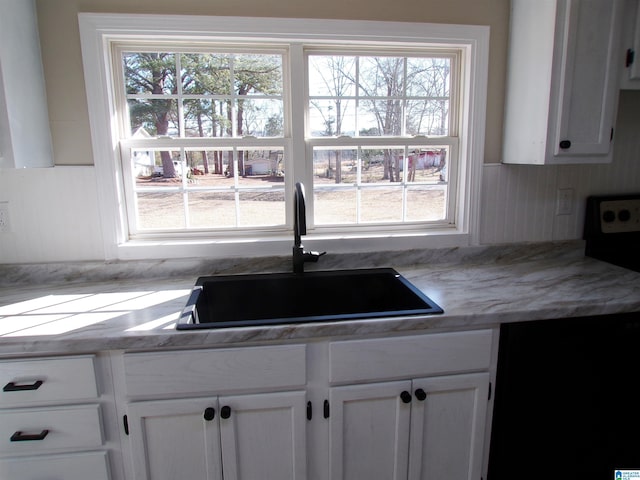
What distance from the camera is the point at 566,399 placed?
4.68ft

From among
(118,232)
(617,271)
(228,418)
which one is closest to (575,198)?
(617,271)

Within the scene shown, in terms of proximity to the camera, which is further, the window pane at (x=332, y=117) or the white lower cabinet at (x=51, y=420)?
the window pane at (x=332, y=117)

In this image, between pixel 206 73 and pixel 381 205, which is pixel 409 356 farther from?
pixel 206 73

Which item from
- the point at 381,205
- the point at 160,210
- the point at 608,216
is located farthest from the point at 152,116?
the point at 608,216

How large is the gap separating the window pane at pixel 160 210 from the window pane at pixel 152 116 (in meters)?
0.27

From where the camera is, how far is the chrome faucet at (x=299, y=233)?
1.53 meters

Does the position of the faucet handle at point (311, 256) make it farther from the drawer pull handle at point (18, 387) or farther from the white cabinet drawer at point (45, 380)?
the drawer pull handle at point (18, 387)

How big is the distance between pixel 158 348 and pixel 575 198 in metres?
2.00

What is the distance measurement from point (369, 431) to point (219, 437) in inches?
19.6

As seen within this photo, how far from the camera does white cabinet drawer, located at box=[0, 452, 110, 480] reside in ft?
3.96

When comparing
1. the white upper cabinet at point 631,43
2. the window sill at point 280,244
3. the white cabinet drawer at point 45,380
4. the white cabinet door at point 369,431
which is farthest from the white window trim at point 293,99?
the white cabinet door at point 369,431

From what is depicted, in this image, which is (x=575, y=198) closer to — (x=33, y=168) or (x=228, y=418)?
(x=228, y=418)

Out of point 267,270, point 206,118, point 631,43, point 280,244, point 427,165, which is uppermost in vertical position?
point 631,43

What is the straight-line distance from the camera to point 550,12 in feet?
4.89
